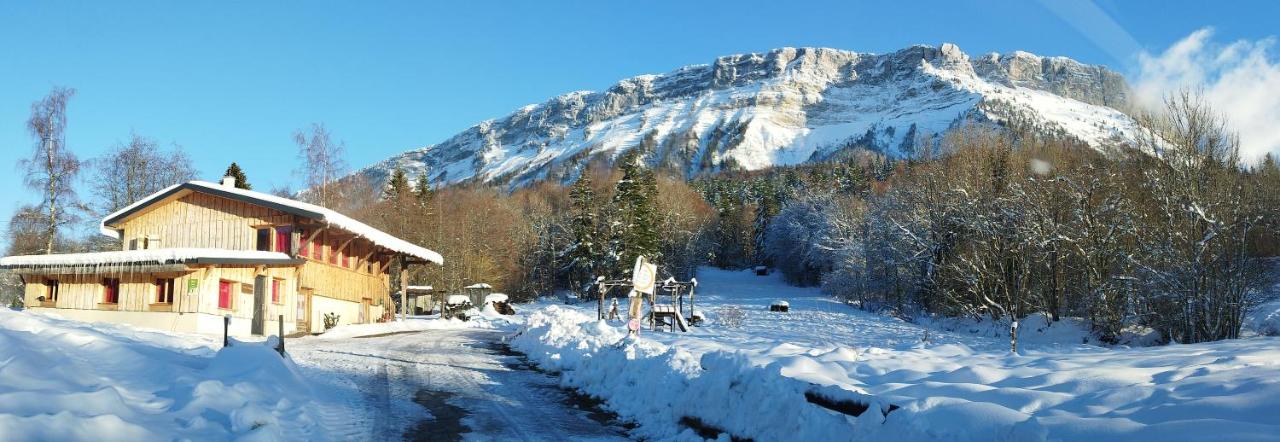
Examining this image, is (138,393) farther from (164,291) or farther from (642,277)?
(164,291)

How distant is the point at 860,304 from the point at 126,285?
36.3 m

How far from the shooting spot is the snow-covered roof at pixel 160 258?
26484mm

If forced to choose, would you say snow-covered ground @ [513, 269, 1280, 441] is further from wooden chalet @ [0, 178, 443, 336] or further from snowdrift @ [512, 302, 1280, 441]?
wooden chalet @ [0, 178, 443, 336]

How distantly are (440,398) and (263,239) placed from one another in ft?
72.1

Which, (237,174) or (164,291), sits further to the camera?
(237,174)

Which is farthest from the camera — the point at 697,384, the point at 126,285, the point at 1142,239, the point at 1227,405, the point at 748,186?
the point at 748,186

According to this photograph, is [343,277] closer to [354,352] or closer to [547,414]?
[354,352]

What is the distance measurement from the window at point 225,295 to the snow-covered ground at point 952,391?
747 inches

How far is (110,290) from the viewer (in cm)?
2925

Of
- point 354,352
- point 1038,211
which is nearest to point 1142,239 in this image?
point 1038,211

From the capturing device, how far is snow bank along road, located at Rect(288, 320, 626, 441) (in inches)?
383

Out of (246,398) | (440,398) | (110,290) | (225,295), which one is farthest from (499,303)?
(246,398)

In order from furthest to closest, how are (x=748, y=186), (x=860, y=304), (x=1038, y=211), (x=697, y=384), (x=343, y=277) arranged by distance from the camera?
1. (x=748, y=186)
2. (x=860, y=304)
3. (x=343, y=277)
4. (x=1038, y=211)
5. (x=697, y=384)

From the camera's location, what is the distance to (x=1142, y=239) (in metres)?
21.8
